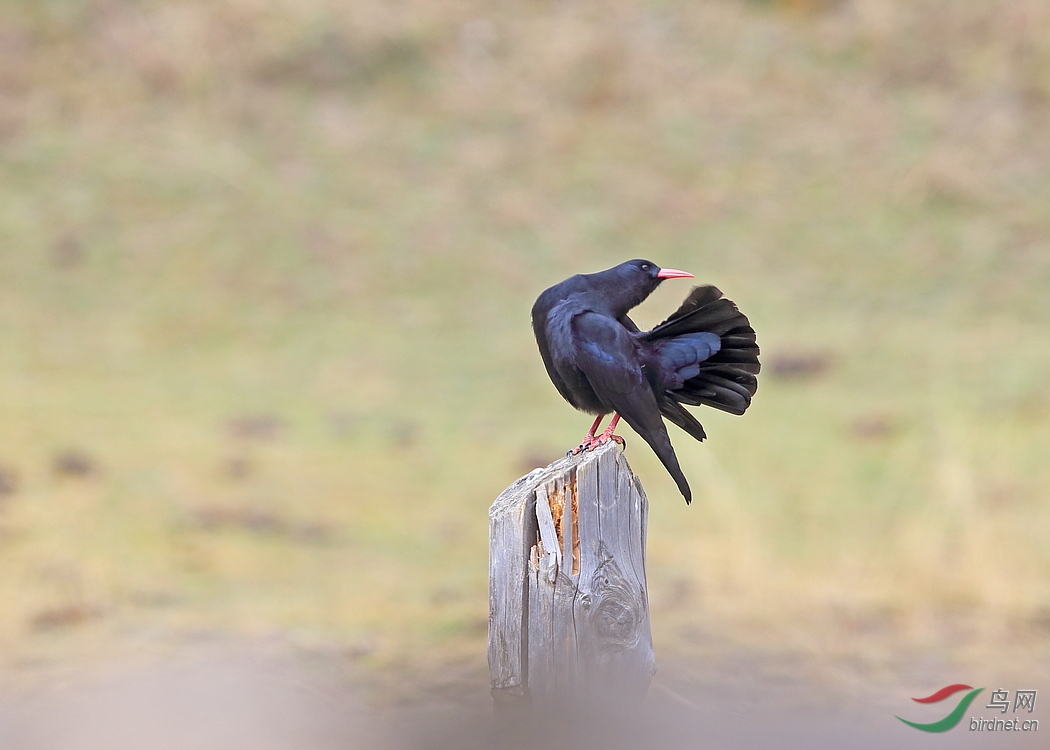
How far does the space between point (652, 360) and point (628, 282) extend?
717 millimetres

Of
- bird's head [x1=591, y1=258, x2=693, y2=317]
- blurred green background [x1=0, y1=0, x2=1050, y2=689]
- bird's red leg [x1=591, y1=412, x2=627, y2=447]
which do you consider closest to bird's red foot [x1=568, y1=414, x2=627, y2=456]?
bird's red leg [x1=591, y1=412, x2=627, y2=447]

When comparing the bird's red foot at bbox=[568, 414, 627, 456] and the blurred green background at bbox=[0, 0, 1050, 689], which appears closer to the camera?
the bird's red foot at bbox=[568, 414, 627, 456]

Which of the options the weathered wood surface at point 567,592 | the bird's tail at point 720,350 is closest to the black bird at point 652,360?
the bird's tail at point 720,350

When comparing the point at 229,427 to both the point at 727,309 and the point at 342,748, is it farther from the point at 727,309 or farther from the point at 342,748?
the point at 727,309

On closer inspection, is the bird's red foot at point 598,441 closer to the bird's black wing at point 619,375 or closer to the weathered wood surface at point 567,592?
the bird's black wing at point 619,375

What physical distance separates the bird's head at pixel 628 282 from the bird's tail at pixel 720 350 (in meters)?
0.58

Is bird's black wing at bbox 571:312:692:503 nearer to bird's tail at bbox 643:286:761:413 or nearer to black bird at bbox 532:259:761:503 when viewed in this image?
black bird at bbox 532:259:761:503

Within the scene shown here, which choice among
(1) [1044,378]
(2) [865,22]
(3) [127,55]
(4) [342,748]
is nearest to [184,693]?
(4) [342,748]

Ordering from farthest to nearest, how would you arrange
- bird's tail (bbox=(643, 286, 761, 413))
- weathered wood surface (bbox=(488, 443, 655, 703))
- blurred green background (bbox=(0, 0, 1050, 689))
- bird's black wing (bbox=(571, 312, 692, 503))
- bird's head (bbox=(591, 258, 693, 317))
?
blurred green background (bbox=(0, 0, 1050, 689)), bird's head (bbox=(591, 258, 693, 317)), bird's black wing (bbox=(571, 312, 692, 503)), bird's tail (bbox=(643, 286, 761, 413)), weathered wood surface (bbox=(488, 443, 655, 703))

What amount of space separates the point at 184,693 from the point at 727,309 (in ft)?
11.2

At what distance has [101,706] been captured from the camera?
19.7 ft

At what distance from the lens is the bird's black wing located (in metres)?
4.06

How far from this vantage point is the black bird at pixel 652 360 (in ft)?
12.9

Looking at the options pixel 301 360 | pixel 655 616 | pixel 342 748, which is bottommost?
pixel 342 748
